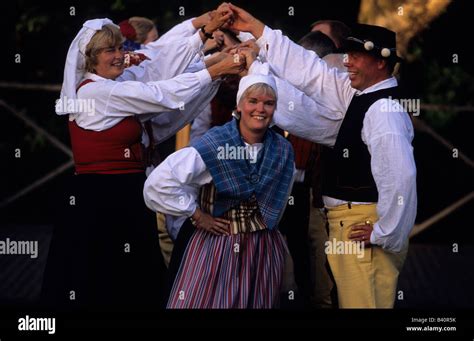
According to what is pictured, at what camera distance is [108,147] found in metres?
6.40

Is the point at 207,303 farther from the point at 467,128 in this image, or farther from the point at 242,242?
the point at 467,128

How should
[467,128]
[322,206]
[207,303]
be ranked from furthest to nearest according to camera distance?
[467,128], [322,206], [207,303]

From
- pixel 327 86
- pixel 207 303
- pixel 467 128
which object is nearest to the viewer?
pixel 207 303

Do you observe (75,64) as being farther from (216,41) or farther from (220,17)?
(216,41)

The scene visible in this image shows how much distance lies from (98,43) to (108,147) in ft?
1.67

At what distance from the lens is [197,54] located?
6934 millimetres

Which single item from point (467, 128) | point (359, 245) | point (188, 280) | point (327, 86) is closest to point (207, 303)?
point (188, 280)

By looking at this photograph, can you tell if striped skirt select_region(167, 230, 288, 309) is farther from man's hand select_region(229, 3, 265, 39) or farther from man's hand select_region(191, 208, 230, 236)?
man's hand select_region(229, 3, 265, 39)

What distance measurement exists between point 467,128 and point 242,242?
4291 mm

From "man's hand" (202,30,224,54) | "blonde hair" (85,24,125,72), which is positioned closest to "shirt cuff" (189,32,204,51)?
"man's hand" (202,30,224,54)

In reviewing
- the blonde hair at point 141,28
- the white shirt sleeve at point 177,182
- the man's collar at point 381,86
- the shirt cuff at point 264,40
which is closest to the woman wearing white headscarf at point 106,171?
the shirt cuff at point 264,40

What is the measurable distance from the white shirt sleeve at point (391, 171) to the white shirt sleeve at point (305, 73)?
1.46 feet

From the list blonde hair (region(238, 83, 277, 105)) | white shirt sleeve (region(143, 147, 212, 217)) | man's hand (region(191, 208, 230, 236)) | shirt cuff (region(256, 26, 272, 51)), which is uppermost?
shirt cuff (region(256, 26, 272, 51))

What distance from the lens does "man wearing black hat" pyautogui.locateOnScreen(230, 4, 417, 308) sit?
→ 5.80 metres
